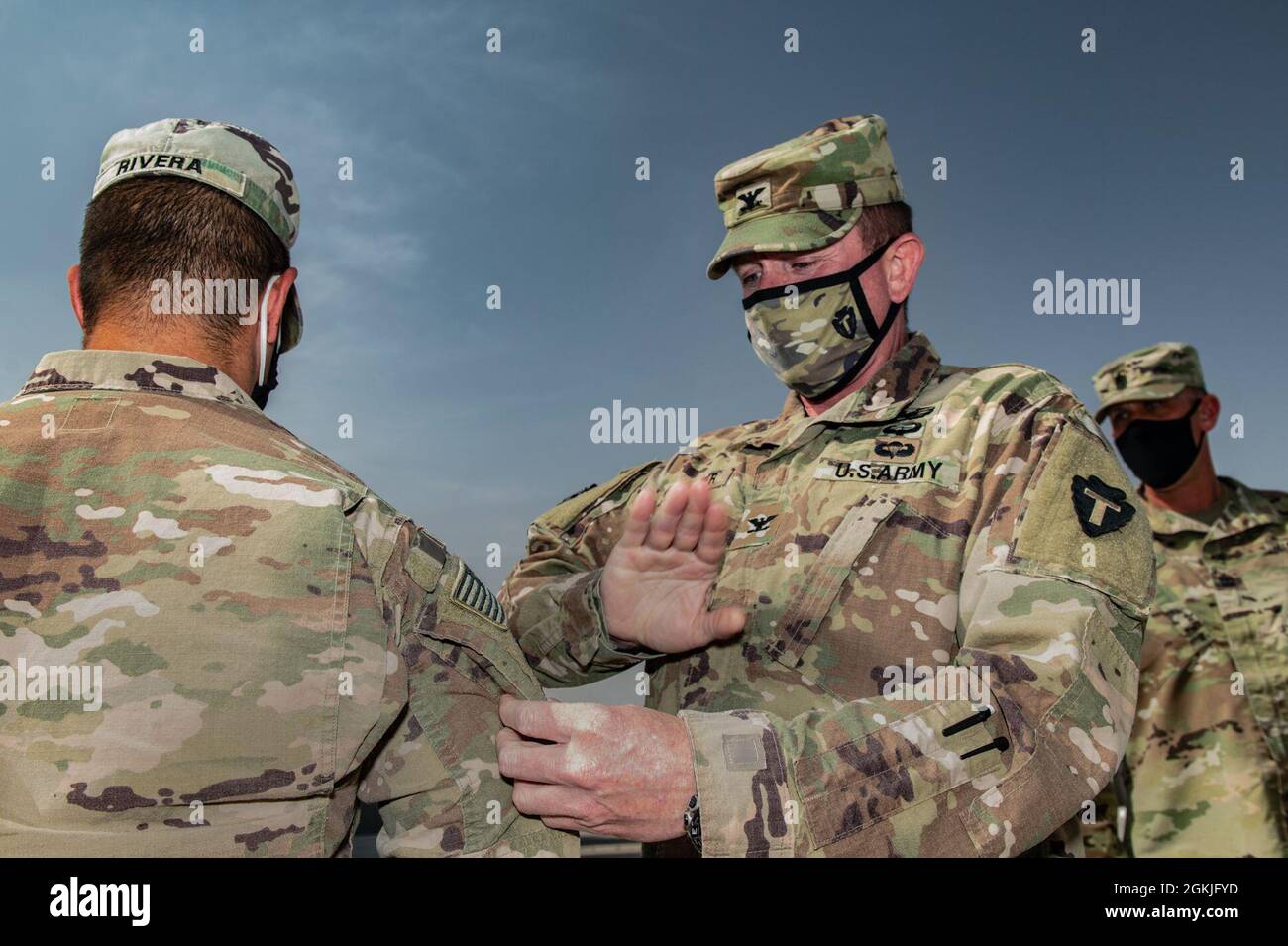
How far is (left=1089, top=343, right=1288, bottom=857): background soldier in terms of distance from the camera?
6410 mm

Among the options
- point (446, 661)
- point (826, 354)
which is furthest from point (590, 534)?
point (446, 661)

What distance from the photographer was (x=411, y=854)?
9.16ft

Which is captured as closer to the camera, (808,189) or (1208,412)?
(808,189)

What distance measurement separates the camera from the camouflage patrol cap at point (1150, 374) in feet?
24.8

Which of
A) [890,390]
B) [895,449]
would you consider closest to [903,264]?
[890,390]

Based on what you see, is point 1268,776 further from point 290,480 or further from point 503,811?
point 290,480

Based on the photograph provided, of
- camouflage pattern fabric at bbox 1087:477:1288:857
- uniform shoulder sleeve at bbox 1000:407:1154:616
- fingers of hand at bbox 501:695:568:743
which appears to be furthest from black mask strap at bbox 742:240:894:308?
camouflage pattern fabric at bbox 1087:477:1288:857

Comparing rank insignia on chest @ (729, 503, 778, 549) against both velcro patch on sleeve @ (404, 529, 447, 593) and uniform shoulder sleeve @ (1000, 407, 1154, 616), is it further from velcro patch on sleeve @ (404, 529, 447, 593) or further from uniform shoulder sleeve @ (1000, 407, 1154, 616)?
velcro patch on sleeve @ (404, 529, 447, 593)

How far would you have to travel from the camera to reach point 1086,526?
289 cm

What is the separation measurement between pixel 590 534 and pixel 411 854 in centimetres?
183

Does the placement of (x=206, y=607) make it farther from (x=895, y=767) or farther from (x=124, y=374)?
(x=895, y=767)

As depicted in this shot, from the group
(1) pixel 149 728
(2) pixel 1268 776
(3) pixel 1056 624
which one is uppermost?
(3) pixel 1056 624

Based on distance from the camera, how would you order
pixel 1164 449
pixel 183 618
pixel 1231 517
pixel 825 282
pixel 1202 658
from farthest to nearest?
pixel 1164 449
pixel 1231 517
pixel 1202 658
pixel 825 282
pixel 183 618

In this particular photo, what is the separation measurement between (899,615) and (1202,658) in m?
4.61
